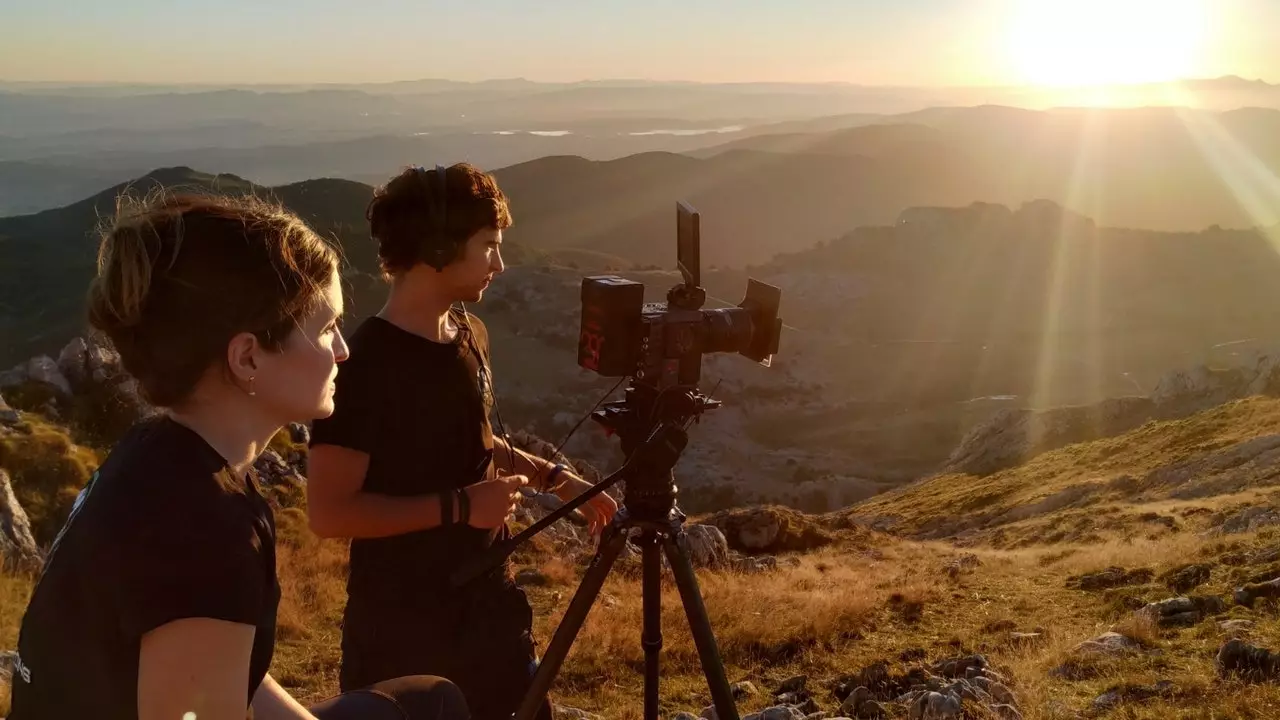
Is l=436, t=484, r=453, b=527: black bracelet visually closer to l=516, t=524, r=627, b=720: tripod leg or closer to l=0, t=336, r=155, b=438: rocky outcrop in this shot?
l=516, t=524, r=627, b=720: tripod leg

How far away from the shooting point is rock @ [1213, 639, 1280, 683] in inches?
172

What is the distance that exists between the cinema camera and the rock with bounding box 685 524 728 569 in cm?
903

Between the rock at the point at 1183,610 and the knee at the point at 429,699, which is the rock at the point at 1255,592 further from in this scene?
the knee at the point at 429,699

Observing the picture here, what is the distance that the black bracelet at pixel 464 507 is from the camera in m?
A: 2.62

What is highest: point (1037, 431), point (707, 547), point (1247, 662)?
point (1247, 662)

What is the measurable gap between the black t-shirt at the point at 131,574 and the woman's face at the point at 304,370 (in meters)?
0.19

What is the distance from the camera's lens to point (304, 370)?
5.35ft

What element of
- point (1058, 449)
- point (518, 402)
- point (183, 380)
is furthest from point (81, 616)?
point (518, 402)

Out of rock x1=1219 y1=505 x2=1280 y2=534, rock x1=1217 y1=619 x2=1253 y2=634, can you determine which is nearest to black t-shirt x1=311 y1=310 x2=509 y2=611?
rock x1=1217 y1=619 x2=1253 y2=634

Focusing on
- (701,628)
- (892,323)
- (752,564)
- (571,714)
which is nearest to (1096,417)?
(752,564)

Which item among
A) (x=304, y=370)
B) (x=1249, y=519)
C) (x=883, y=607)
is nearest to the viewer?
(x=304, y=370)

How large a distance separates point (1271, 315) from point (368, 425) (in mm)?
108314

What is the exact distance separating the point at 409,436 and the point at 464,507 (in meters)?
0.28

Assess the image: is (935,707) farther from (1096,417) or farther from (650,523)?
(1096,417)
